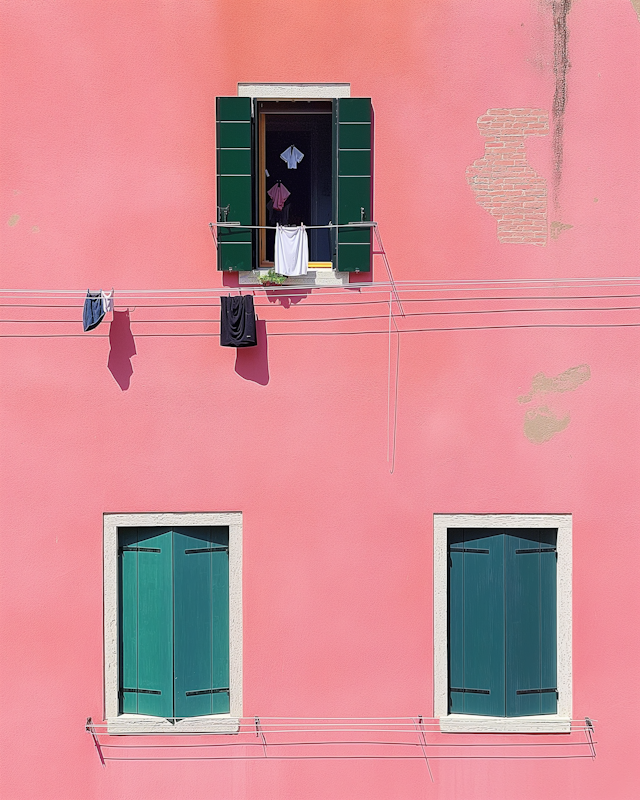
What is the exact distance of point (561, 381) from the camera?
635 cm

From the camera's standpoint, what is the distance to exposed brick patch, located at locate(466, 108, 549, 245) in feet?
20.6

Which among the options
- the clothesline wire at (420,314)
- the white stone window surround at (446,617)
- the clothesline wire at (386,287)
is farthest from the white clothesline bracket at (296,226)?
the white stone window surround at (446,617)

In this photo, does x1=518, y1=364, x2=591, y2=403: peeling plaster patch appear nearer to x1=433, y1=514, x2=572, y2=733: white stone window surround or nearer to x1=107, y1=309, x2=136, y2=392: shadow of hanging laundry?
x1=433, y1=514, x2=572, y2=733: white stone window surround

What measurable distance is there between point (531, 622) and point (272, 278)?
358 centimetres

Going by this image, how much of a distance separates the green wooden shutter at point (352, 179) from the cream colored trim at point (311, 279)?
0.10m

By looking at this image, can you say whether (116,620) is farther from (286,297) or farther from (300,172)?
(300,172)

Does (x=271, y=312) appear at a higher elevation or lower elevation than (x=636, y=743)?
higher

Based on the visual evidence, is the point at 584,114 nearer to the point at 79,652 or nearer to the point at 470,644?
the point at 470,644

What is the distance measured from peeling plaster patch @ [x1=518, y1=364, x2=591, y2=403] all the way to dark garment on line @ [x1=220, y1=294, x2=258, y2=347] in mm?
2292

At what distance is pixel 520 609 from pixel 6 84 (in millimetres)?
6027

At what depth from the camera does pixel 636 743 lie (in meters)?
6.37

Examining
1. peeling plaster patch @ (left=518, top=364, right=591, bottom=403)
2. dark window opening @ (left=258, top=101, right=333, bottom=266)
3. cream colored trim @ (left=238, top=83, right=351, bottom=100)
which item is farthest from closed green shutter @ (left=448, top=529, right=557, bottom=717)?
Result: cream colored trim @ (left=238, top=83, right=351, bottom=100)

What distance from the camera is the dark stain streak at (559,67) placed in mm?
6246

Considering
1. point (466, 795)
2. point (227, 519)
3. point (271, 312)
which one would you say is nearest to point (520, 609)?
point (466, 795)
